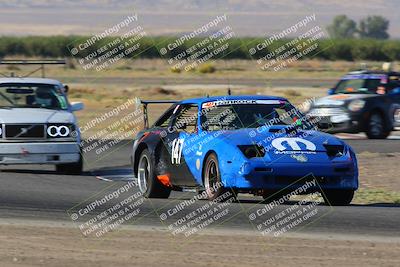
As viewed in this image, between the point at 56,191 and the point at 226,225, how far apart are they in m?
4.02

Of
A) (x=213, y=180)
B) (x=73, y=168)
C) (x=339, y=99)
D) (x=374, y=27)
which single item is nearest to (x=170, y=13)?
(x=374, y=27)

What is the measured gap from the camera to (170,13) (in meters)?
180

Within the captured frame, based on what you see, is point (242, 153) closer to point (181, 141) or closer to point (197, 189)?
point (197, 189)

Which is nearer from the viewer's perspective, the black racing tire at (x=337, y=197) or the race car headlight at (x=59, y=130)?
the black racing tire at (x=337, y=197)

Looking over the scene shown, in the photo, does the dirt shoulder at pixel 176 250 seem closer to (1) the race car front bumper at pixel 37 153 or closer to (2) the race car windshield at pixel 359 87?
(1) the race car front bumper at pixel 37 153

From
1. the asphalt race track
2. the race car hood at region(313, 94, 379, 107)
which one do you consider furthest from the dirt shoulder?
the race car hood at region(313, 94, 379, 107)

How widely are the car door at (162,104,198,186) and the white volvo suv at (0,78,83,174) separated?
379 cm

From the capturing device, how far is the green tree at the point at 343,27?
→ 17588cm

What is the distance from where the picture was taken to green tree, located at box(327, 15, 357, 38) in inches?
6924

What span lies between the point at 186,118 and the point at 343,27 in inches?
6477

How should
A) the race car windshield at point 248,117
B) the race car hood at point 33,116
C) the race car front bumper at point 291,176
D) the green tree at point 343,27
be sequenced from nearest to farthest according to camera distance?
the race car front bumper at point 291,176
the race car windshield at point 248,117
the race car hood at point 33,116
the green tree at point 343,27

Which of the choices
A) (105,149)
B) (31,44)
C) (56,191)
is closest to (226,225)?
(56,191)

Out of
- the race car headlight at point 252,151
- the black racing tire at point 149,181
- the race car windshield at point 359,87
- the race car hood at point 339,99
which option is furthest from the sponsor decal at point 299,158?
the race car windshield at point 359,87

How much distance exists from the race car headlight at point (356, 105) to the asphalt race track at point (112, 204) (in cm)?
802
